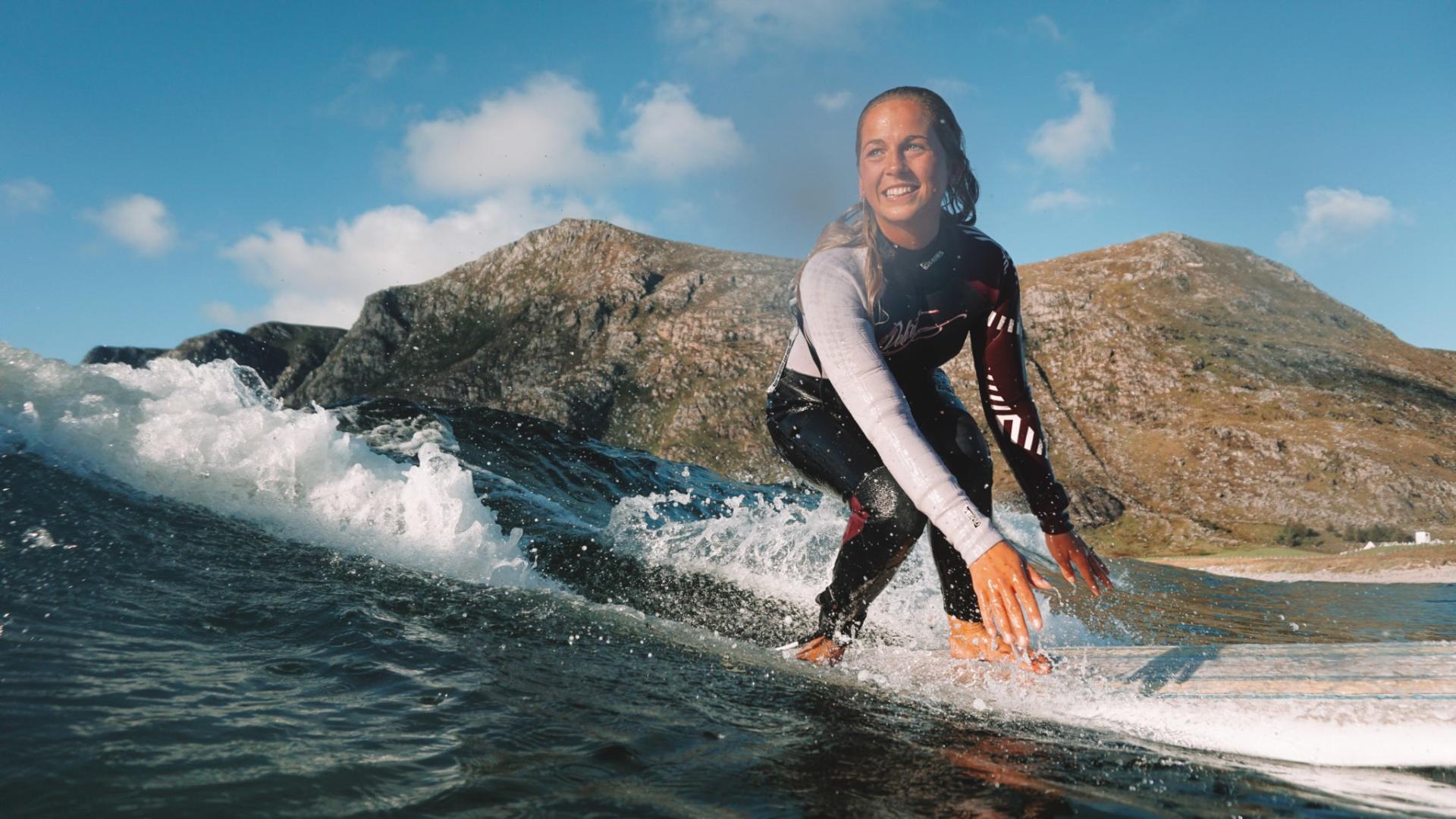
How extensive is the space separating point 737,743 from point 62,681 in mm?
2445

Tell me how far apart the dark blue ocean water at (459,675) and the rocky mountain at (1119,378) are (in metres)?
9.30

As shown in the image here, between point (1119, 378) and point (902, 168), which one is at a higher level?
point (1119, 378)

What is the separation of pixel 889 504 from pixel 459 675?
7.18ft

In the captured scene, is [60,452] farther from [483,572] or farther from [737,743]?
[737,743]

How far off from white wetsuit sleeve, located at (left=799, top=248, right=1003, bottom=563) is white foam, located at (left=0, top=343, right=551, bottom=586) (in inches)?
144

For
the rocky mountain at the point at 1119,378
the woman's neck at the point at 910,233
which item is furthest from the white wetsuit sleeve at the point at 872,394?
the rocky mountain at the point at 1119,378

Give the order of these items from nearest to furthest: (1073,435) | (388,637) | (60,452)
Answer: (388,637) < (60,452) < (1073,435)

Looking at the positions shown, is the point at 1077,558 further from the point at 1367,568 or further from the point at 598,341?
the point at 598,341

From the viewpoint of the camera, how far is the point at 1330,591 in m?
11.6

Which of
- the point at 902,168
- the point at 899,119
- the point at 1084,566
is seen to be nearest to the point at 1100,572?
the point at 1084,566

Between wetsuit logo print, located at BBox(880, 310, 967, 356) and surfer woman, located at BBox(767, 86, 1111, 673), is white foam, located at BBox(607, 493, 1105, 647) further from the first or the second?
wetsuit logo print, located at BBox(880, 310, 967, 356)

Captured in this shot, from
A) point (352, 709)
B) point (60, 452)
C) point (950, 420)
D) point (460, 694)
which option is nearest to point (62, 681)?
point (352, 709)

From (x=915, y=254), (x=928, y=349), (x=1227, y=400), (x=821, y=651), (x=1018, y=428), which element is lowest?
(x=821, y=651)

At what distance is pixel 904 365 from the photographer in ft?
14.0
